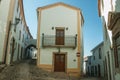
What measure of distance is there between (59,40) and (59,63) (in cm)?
251

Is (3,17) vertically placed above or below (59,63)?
above

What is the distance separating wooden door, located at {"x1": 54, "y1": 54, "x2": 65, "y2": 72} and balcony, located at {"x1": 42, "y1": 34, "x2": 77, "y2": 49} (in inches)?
44.5

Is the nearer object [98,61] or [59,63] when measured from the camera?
[59,63]

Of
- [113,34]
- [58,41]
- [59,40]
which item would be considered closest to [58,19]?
[59,40]

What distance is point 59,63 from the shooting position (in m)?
19.5

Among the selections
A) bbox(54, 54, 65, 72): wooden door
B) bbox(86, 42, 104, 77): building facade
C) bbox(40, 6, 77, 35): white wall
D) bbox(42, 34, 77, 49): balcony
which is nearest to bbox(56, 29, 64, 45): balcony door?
bbox(42, 34, 77, 49): balcony

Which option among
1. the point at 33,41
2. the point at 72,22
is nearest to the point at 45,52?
the point at 72,22

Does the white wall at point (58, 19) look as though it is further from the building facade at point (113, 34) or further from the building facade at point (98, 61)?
the building facade at point (98, 61)

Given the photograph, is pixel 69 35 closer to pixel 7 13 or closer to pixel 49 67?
pixel 49 67

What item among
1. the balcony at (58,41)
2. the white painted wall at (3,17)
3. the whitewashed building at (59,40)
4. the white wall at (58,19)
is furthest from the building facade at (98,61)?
the white painted wall at (3,17)

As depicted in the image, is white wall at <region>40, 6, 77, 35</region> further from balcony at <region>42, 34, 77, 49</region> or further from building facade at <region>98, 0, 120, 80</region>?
building facade at <region>98, 0, 120, 80</region>

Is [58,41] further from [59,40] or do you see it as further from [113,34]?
[113,34]

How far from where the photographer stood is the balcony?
1933cm

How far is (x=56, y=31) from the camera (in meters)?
20.0
